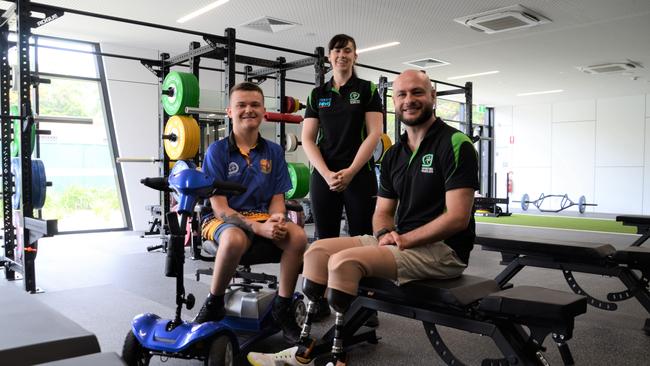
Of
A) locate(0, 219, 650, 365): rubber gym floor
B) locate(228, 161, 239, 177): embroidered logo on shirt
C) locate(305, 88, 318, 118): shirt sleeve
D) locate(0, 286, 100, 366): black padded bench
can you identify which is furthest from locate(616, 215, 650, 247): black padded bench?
locate(0, 286, 100, 366): black padded bench

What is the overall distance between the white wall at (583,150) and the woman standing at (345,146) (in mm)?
11328

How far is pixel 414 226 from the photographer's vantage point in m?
1.86

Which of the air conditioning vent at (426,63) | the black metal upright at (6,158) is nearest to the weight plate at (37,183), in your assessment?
the black metal upright at (6,158)

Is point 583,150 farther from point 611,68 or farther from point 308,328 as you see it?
point 308,328

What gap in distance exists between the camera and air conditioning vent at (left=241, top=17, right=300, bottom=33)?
6109 mm

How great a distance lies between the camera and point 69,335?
40.8 inches

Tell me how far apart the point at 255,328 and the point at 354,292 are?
2.14ft

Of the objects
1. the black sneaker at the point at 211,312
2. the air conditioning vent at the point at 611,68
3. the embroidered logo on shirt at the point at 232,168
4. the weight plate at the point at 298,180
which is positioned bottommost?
the black sneaker at the point at 211,312

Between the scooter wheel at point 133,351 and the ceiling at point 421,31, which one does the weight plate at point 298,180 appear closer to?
the ceiling at point 421,31

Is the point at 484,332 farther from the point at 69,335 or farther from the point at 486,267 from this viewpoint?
the point at 486,267

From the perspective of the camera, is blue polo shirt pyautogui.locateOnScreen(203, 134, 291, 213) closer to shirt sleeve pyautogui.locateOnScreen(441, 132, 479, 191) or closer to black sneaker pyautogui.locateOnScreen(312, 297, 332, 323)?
black sneaker pyautogui.locateOnScreen(312, 297, 332, 323)

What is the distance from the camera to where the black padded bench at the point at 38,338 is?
3.15 ft

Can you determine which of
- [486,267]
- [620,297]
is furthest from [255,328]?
[486,267]

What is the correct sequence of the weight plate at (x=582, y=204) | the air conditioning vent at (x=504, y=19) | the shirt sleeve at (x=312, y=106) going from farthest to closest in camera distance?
the weight plate at (x=582, y=204)
the air conditioning vent at (x=504, y=19)
the shirt sleeve at (x=312, y=106)
